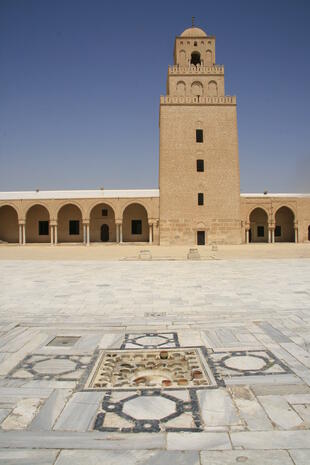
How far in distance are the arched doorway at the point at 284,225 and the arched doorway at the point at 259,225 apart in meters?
0.90

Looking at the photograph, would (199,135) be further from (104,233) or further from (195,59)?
(104,233)

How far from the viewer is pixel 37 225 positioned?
31.4m

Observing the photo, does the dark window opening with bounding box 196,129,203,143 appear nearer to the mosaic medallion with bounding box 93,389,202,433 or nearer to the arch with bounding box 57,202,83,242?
the arch with bounding box 57,202,83,242

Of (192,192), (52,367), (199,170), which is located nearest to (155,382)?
(52,367)

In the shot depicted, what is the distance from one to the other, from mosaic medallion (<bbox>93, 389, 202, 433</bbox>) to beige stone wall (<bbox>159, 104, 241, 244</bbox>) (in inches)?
968

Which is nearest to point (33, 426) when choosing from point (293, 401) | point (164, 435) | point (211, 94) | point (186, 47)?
point (164, 435)

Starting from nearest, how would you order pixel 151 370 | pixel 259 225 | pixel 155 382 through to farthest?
pixel 155 382, pixel 151 370, pixel 259 225

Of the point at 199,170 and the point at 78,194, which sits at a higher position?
the point at 199,170

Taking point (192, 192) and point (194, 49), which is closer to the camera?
point (192, 192)

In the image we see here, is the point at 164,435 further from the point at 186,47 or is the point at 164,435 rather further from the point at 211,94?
the point at 186,47

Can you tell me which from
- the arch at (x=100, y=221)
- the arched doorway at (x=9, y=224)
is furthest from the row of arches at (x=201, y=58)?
the arched doorway at (x=9, y=224)

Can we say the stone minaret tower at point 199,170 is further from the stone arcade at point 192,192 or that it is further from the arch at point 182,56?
the arch at point 182,56

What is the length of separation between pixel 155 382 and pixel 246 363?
94cm

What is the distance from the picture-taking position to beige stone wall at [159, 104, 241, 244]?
90.1 feet
